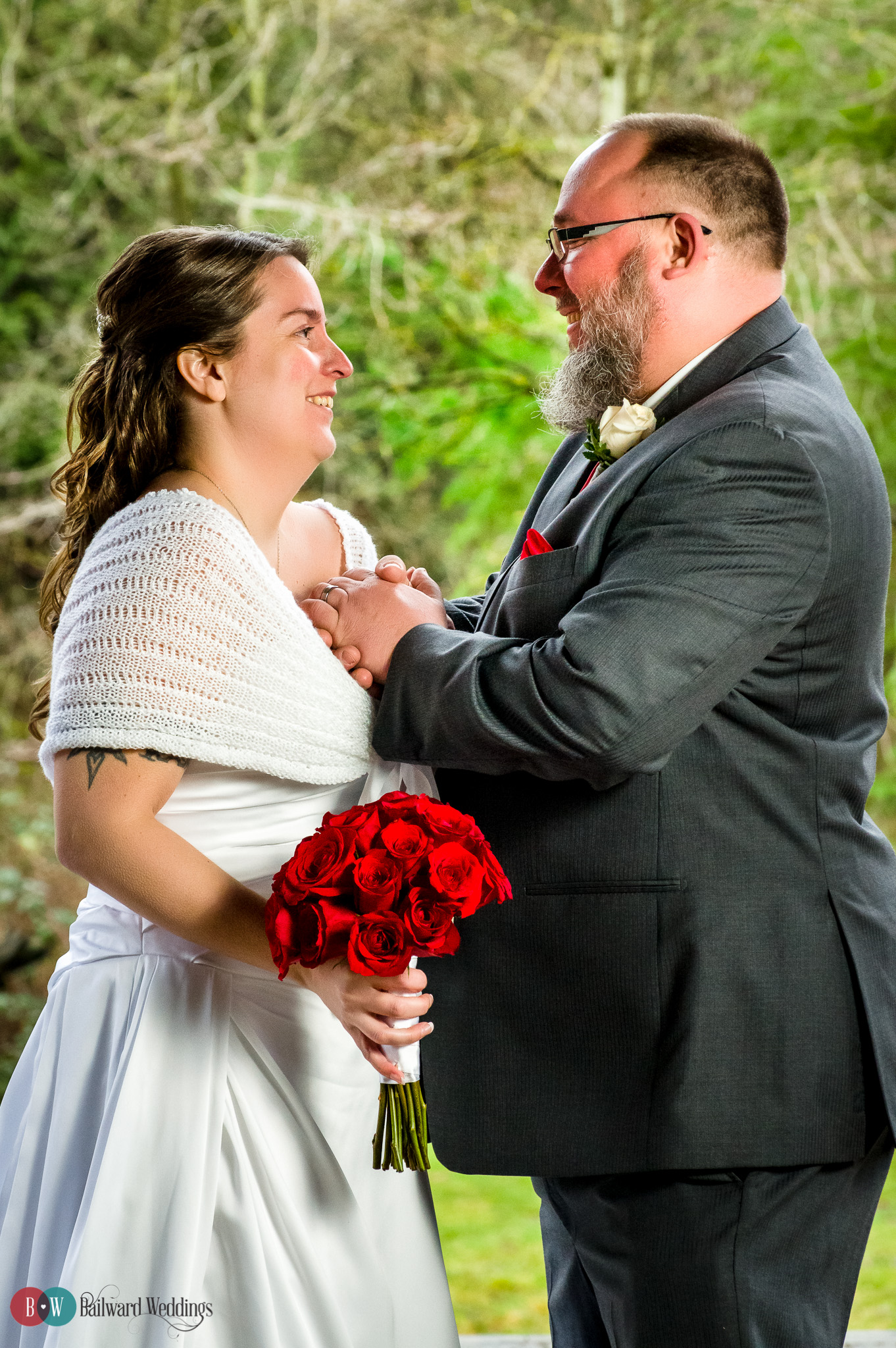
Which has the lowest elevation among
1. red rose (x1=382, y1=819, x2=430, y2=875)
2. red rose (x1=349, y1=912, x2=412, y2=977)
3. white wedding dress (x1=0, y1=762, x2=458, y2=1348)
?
white wedding dress (x1=0, y1=762, x2=458, y2=1348)

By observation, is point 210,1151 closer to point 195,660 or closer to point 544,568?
point 195,660

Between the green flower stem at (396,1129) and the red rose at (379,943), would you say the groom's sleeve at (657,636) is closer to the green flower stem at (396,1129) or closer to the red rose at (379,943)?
the red rose at (379,943)

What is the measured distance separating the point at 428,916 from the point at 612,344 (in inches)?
38.7

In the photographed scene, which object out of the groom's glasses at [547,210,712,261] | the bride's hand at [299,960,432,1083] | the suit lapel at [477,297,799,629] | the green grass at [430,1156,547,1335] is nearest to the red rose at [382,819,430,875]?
the bride's hand at [299,960,432,1083]

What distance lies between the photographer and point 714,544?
1679mm

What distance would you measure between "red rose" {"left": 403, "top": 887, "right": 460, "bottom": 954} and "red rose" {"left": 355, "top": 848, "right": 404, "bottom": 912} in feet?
0.08

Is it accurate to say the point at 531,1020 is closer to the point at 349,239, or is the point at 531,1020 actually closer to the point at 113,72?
the point at 349,239

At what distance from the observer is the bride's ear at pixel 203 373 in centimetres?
196

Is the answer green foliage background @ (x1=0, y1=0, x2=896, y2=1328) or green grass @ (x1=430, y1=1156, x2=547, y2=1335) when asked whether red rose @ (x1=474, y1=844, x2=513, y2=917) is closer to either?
green grass @ (x1=430, y1=1156, x2=547, y2=1335)

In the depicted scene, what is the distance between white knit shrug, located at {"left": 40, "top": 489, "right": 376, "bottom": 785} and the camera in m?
1.72

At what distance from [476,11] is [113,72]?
2.00 m

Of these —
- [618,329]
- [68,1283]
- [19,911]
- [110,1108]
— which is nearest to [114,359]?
[618,329]

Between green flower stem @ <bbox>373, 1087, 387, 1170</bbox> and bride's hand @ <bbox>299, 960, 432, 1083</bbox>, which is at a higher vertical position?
bride's hand @ <bbox>299, 960, 432, 1083</bbox>

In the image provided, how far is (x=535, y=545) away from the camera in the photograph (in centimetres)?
197
